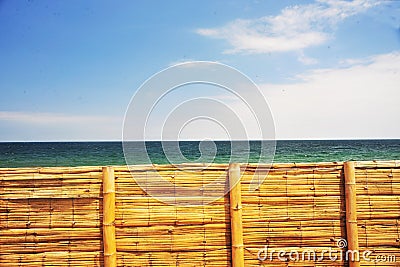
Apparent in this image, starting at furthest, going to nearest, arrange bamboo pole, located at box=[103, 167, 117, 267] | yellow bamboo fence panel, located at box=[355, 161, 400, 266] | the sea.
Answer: the sea
yellow bamboo fence panel, located at box=[355, 161, 400, 266]
bamboo pole, located at box=[103, 167, 117, 267]

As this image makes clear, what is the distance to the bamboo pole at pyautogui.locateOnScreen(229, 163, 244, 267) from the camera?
3.31m

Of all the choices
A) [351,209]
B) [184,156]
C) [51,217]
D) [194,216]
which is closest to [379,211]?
[351,209]

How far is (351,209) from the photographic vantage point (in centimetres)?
337

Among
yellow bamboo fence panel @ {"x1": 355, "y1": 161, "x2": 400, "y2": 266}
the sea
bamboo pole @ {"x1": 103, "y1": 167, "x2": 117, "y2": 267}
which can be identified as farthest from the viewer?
the sea

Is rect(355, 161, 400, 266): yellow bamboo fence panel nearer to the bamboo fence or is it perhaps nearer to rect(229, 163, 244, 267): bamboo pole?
the bamboo fence

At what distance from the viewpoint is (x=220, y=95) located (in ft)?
15.4

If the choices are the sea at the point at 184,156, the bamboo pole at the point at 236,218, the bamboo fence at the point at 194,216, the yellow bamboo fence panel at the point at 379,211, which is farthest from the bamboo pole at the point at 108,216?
the sea at the point at 184,156

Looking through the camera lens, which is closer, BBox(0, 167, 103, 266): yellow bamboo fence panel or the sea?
BBox(0, 167, 103, 266): yellow bamboo fence panel

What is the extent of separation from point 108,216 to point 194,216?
78 centimetres

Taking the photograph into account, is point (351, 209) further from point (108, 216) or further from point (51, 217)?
point (51, 217)

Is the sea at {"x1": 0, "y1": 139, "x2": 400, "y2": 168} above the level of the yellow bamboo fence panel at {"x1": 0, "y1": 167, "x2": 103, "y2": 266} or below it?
above

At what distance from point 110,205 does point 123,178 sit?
0.87 feet

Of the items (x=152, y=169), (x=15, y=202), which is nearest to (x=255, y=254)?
(x=152, y=169)

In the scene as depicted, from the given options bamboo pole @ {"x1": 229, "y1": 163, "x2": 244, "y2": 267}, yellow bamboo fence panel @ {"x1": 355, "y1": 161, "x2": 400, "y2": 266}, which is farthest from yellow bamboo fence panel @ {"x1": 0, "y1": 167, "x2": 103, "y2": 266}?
yellow bamboo fence panel @ {"x1": 355, "y1": 161, "x2": 400, "y2": 266}
